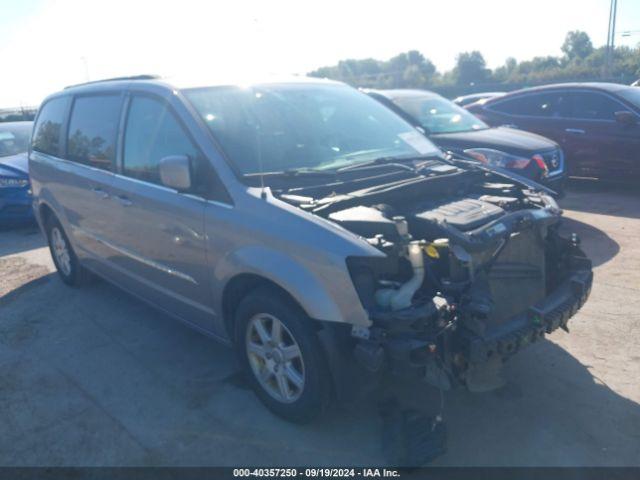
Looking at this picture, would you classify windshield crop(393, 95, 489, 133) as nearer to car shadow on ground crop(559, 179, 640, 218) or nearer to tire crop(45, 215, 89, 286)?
car shadow on ground crop(559, 179, 640, 218)

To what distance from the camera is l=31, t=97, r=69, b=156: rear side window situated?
18.0ft

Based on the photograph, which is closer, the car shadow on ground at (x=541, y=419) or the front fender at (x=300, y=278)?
the front fender at (x=300, y=278)

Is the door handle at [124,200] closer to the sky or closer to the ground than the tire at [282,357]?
closer to the sky

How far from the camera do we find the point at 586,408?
3.33m

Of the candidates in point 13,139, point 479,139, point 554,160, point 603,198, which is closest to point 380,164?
point 479,139

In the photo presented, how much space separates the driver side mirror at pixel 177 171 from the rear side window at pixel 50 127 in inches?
102

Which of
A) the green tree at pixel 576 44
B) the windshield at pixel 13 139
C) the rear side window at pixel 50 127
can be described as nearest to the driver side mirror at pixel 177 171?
the rear side window at pixel 50 127

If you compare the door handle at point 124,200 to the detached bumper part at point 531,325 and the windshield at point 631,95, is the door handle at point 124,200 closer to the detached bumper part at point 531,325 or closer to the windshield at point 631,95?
the detached bumper part at point 531,325

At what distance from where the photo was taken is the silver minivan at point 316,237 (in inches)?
112

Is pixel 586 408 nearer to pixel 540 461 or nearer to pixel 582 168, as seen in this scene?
pixel 540 461

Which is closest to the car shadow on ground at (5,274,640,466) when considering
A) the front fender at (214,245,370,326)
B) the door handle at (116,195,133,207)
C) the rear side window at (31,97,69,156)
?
the front fender at (214,245,370,326)

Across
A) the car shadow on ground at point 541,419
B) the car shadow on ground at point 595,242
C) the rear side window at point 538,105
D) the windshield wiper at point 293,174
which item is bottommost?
the car shadow on ground at point 595,242

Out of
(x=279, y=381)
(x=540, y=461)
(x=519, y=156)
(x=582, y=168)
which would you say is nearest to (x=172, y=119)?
(x=279, y=381)

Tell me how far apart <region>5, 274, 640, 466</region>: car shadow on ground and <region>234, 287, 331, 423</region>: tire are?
0.16 metres
